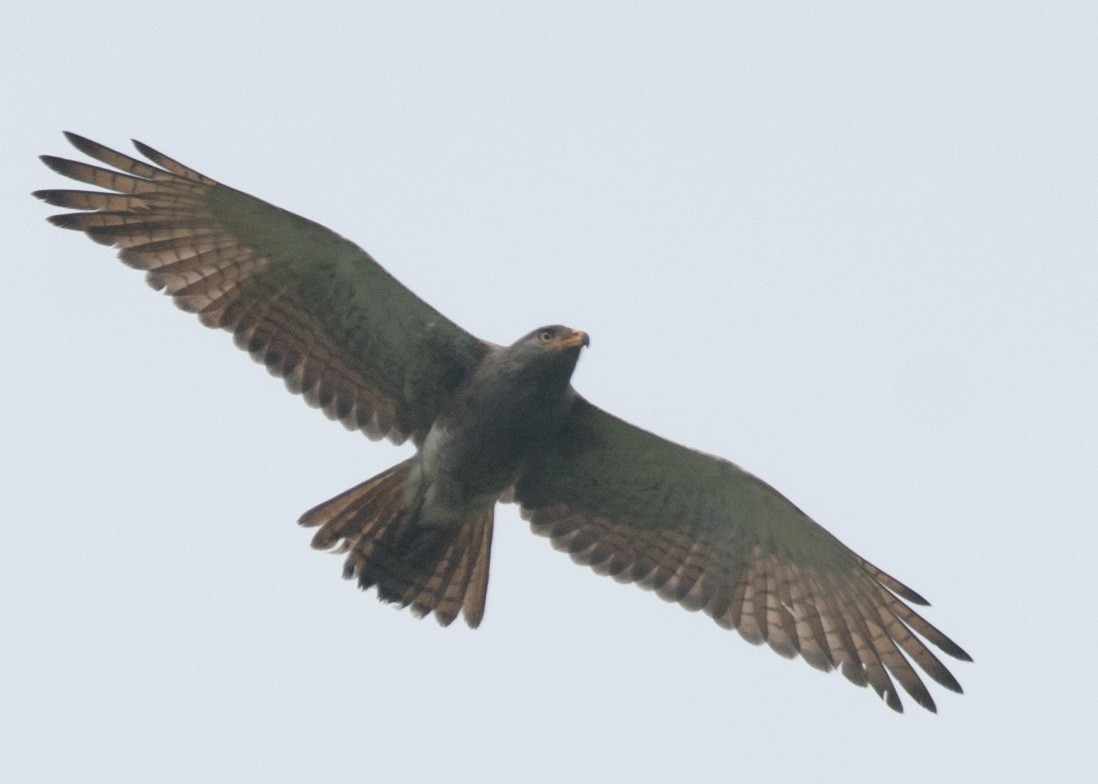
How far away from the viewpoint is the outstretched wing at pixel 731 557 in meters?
12.2

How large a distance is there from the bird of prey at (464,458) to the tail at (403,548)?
12mm

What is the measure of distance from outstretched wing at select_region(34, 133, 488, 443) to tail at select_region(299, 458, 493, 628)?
0.52 meters

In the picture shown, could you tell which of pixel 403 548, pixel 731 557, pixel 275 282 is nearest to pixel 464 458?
pixel 403 548

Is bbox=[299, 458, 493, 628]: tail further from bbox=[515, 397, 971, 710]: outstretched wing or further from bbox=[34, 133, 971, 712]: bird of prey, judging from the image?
bbox=[515, 397, 971, 710]: outstretched wing

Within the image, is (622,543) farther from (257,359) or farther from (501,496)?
(257,359)

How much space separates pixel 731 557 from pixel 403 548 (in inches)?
85.7

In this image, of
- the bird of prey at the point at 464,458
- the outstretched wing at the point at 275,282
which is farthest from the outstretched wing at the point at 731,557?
the outstretched wing at the point at 275,282

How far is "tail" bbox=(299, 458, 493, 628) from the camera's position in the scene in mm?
11984

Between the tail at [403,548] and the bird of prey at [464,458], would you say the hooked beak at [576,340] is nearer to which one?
the bird of prey at [464,458]

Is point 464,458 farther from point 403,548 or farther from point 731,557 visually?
point 731,557

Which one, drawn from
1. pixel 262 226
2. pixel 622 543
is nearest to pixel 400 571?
pixel 622 543

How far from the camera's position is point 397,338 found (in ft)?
38.9

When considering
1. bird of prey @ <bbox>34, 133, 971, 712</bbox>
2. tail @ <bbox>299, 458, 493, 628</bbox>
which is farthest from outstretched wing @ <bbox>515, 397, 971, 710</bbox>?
tail @ <bbox>299, 458, 493, 628</bbox>

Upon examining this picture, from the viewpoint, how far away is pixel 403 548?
12.1 meters
